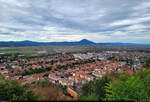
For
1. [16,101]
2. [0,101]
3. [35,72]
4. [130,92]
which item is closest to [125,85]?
[130,92]

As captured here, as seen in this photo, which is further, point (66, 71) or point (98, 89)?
point (66, 71)

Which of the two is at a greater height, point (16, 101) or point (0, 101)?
point (16, 101)

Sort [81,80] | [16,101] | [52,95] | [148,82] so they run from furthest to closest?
[81,80] < [148,82] < [16,101] < [52,95]

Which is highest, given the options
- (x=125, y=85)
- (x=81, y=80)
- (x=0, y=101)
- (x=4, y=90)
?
(x=125, y=85)

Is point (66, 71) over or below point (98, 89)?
below

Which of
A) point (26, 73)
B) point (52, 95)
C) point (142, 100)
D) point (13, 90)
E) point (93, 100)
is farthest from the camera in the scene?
point (26, 73)

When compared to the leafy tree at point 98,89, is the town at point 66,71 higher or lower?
lower

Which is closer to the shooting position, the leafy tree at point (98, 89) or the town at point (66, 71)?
the leafy tree at point (98, 89)

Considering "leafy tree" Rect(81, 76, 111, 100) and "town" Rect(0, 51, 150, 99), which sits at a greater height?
"leafy tree" Rect(81, 76, 111, 100)

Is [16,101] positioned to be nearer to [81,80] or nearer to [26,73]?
[81,80]

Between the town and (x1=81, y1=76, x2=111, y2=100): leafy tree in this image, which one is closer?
(x1=81, y1=76, x2=111, y2=100): leafy tree

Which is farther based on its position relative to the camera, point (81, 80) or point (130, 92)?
point (81, 80)
